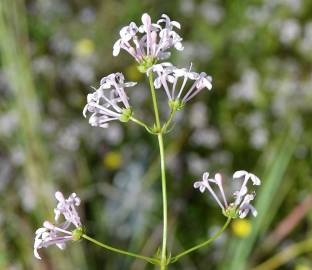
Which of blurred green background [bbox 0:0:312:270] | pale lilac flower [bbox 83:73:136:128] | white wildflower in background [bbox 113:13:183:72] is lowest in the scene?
blurred green background [bbox 0:0:312:270]

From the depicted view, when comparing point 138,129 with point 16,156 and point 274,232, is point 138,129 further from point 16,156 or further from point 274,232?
point 274,232

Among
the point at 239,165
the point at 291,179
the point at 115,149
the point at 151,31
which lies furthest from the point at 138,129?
the point at 151,31

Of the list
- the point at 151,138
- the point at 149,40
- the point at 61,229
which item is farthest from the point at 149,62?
the point at 151,138

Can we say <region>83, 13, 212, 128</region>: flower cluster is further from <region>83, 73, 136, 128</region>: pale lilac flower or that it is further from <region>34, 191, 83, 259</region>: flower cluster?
<region>34, 191, 83, 259</region>: flower cluster

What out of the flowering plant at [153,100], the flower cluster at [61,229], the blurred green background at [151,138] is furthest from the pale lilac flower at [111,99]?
the blurred green background at [151,138]

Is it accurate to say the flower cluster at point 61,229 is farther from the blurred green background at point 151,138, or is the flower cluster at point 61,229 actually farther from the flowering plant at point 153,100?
the blurred green background at point 151,138

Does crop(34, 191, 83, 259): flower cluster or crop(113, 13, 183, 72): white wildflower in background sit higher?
crop(113, 13, 183, 72): white wildflower in background

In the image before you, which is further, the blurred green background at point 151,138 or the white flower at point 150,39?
the blurred green background at point 151,138

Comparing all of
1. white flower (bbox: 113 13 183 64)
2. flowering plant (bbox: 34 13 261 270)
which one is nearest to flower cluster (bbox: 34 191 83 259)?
flowering plant (bbox: 34 13 261 270)
